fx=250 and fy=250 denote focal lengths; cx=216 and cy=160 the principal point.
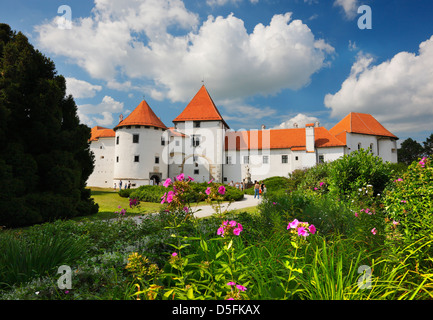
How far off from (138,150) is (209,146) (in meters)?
9.95

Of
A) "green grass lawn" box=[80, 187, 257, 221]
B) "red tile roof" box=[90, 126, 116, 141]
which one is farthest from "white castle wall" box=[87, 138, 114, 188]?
"green grass lawn" box=[80, 187, 257, 221]

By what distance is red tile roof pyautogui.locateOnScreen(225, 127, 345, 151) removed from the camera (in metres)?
35.4

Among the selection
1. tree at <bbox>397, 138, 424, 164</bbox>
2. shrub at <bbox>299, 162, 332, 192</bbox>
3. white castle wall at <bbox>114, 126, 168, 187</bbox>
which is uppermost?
tree at <bbox>397, 138, 424, 164</bbox>

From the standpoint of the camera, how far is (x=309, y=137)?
113 feet

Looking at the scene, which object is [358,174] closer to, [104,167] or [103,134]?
[104,167]

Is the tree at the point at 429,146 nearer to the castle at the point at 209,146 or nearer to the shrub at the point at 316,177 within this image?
the castle at the point at 209,146

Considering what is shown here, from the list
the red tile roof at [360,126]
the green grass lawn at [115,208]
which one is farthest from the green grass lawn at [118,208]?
the red tile roof at [360,126]

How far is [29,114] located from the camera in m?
9.80

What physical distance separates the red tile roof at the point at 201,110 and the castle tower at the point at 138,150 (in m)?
5.20

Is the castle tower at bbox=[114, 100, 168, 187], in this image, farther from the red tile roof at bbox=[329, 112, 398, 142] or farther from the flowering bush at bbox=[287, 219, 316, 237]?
Result: the flowering bush at bbox=[287, 219, 316, 237]

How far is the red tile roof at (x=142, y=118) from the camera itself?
3305 cm

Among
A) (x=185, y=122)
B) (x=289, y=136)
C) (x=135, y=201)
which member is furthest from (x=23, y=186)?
(x=289, y=136)

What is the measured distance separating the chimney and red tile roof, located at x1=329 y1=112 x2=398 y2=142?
5766mm

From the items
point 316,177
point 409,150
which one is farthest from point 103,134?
point 409,150
